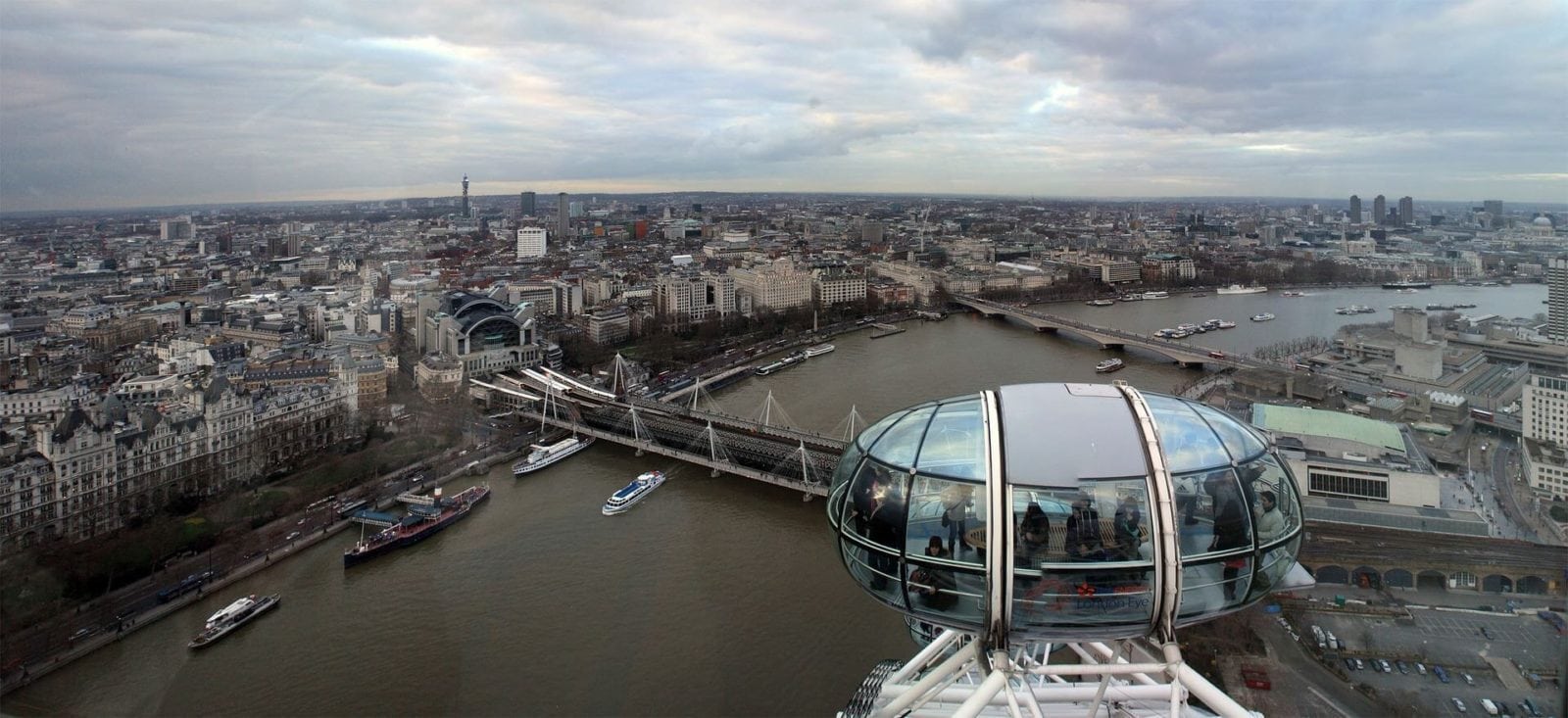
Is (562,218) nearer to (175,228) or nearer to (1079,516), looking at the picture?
(175,228)

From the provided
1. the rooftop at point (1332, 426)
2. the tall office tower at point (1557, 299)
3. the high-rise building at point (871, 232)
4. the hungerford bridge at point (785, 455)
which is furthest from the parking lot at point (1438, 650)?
the high-rise building at point (871, 232)

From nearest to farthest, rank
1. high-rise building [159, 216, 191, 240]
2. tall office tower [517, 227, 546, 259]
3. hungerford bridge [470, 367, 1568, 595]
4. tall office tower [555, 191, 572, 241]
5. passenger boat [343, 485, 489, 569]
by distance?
hungerford bridge [470, 367, 1568, 595] → passenger boat [343, 485, 489, 569] → high-rise building [159, 216, 191, 240] → tall office tower [517, 227, 546, 259] → tall office tower [555, 191, 572, 241]

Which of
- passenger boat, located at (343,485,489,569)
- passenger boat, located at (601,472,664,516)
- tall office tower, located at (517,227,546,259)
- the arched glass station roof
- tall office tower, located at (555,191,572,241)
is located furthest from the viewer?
tall office tower, located at (555,191,572,241)

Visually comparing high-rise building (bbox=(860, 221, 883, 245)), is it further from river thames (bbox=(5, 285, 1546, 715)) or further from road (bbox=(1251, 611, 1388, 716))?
road (bbox=(1251, 611, 1388, 716))

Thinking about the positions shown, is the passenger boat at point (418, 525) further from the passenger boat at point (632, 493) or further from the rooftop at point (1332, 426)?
the rooftop at point (1332, 426)

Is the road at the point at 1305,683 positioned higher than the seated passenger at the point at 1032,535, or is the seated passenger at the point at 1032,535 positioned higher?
the seated passenger at the point at 1032,535

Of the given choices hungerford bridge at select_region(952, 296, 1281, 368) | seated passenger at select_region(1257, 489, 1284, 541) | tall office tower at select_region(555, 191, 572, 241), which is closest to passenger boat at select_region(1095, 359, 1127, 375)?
hungerford bridge at select_region(952, 296, 1281, 368)
